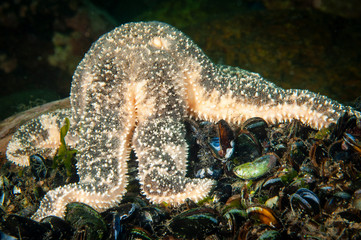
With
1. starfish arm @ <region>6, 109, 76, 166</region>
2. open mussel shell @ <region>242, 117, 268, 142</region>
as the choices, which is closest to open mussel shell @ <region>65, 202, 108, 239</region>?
starfish arm @ <region>6, 109, 76, 166</region>

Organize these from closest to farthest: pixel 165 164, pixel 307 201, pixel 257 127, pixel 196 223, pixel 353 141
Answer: pixel 307 201, pixel 196 223, pixel 353 141, pixel 165 164, pixel 257 127

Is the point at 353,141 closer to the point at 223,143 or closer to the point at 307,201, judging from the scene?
the point at 307,201

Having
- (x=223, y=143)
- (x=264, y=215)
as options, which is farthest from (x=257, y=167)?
(x=264, y=215)

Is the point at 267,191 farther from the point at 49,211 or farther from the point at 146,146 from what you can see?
the point at 49,211

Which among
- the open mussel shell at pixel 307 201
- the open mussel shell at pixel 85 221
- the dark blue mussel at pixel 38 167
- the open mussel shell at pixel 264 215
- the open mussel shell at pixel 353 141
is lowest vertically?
the dark blue mussel at pixel 38 167

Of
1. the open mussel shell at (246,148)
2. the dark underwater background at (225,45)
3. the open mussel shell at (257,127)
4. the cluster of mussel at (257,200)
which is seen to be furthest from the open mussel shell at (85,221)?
the dark underwater background at (225,45)

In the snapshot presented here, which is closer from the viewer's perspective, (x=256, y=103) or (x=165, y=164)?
(x=165, y=164)

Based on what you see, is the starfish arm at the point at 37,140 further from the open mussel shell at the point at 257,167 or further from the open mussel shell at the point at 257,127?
the open mussel shell at the point at 257,127

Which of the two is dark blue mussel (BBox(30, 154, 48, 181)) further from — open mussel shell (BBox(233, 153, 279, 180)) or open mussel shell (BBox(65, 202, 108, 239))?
open mussel shell (BBox(233, 153, 279, 180))
